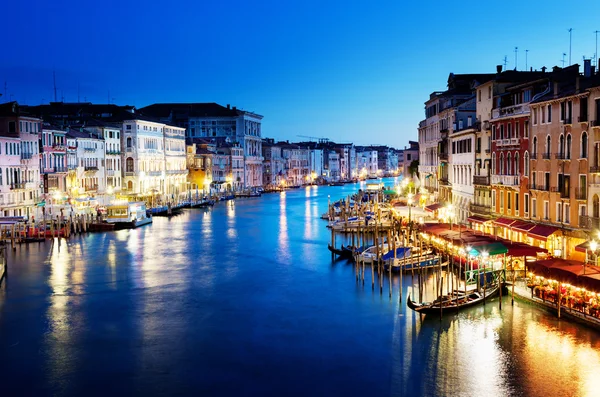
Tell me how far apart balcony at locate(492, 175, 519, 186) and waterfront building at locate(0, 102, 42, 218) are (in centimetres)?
1833

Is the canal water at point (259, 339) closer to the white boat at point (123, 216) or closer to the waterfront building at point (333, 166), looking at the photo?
the white boat at point (123, 216)

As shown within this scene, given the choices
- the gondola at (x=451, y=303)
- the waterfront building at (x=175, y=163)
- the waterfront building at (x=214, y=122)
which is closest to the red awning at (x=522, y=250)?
the gondola at (x=451, y=303)

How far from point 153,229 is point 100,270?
1208 centimetres

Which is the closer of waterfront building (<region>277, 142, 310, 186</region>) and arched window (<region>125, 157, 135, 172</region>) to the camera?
arched window (<region>125, 157, 135, 172</region>)

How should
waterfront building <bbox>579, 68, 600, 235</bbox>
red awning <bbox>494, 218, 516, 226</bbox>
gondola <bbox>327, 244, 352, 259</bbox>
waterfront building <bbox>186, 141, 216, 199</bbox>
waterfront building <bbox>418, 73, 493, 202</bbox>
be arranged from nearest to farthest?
waterfront building <bbox>579, 68, 600, 235</bbox> < red awning <bbox>494, 218, 516, 226</bbox> < gondola <bbox>327, 244, 352, 259</bbox> < waterfront building <bbox>418, 73, 493, 202</bbox> < waterfront building <bbox>186, 141, 216, 199</bbox>

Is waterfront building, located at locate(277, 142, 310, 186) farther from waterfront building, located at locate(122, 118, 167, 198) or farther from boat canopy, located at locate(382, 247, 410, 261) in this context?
boat canopy, located at locate(382, 247, 410, 261)

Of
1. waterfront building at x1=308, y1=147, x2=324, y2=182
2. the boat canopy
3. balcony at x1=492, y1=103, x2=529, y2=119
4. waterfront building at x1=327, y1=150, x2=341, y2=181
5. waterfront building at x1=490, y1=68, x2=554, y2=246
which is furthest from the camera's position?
waterfront building at x1=327, y1=150, x2=341, y2=181

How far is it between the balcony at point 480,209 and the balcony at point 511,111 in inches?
107

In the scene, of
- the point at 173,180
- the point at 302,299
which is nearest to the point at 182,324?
the point at 302,299

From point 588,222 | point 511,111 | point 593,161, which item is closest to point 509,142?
point 511,111

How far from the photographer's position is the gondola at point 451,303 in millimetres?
14562

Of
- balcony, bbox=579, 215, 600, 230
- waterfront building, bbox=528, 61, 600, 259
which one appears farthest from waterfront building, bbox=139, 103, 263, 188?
balcony, bbox=579, 215, 600, 230

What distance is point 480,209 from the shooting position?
74.7 feet

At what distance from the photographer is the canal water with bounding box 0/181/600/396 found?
11.3 m
